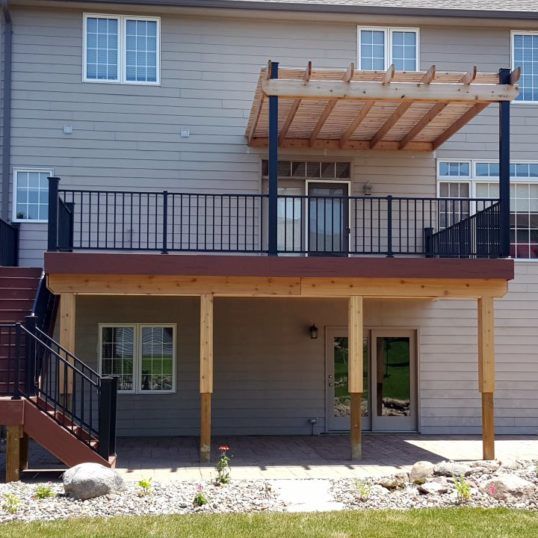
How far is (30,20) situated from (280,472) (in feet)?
30.5

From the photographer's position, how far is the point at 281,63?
1527 centimetres

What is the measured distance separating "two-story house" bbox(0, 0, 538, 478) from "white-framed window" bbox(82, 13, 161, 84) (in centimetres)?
4

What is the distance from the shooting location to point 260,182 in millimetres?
15188

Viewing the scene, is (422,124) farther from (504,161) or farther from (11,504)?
(11,504)

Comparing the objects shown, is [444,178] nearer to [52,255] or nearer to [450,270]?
[450,270]

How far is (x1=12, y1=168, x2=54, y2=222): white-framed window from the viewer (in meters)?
14.6

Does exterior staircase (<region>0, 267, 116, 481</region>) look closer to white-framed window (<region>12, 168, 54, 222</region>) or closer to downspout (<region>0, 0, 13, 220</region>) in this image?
white-framed window (<region>12, 168, 54, 222</region>)

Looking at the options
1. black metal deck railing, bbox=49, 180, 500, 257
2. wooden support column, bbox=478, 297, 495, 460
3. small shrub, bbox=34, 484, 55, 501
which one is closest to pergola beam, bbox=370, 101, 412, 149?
black metal deck railing, bbox=49, 180, 500, 257

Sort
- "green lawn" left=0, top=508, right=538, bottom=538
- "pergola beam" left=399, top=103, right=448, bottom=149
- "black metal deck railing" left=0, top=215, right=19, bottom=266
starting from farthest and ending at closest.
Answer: "black metal deck railing" left=0, top=215, right=19, bottom=266
"pergola beam" left=399, top=103, right=448, bottom=149
"green lawn" left=0, top=508, right=538, bottom=538

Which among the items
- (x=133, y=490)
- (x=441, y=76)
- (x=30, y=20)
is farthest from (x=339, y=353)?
(x=30, y=20)

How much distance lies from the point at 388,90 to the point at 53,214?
5138 mm

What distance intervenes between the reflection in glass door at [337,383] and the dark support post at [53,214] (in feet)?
19.2

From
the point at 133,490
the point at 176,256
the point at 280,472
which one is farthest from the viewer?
the point at 176,256

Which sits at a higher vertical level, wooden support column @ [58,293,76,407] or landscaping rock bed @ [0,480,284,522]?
wooden support column @ [58,293,76,407]
